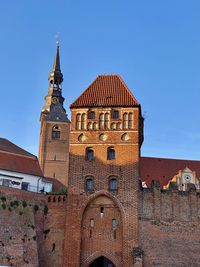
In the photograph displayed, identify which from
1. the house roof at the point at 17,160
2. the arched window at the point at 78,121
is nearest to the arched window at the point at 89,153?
the arched window at the point at 78,121

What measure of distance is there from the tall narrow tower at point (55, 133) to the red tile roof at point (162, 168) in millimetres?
13038

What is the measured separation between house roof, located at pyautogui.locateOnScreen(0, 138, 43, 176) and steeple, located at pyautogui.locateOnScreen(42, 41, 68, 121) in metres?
17.6

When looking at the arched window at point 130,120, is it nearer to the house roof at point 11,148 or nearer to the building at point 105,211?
the building at point 105,211

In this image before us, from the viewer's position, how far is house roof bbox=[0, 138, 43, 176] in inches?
1805

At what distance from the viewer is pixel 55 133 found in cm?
6675

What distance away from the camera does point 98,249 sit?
36688mm

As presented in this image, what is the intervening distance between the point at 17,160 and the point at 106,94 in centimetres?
1203

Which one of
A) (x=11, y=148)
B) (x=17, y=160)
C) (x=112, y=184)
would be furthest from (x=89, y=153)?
(x=11, y=148)

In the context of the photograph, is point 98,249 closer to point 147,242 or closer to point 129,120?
point 147,242

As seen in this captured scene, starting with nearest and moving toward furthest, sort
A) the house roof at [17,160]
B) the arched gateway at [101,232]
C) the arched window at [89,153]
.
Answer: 1. the arched gateway at [101,232]
2. the arched window at [89,153]
3. the house roof at [17,160]

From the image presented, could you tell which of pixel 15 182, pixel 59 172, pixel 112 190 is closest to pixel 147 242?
pixel 112 190

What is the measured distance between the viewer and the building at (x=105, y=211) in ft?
119

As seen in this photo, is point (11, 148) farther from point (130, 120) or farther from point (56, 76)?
point (56, 76)

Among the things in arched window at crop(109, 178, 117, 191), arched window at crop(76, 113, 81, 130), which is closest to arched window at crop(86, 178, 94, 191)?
arched window at crop(109, 178, 117, 191)
